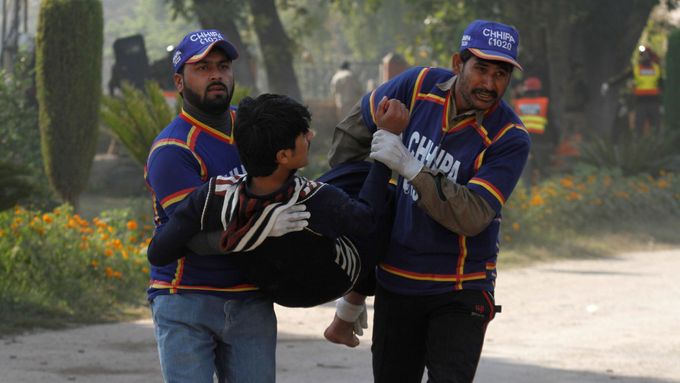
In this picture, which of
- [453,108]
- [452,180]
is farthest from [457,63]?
[452,180]

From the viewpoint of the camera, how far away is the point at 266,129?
427cm

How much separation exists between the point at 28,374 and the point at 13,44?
12873 mm

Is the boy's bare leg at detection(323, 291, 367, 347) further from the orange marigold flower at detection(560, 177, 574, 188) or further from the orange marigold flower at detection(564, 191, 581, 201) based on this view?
the orange marigold flower at detection(560, 177, 574, 188)

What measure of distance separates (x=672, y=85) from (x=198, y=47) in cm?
1742

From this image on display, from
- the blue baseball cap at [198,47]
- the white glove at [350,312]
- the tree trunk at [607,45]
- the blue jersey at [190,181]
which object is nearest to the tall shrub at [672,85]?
the tree trunk at [607,45]

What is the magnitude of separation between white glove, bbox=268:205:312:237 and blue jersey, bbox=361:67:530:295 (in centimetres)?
62

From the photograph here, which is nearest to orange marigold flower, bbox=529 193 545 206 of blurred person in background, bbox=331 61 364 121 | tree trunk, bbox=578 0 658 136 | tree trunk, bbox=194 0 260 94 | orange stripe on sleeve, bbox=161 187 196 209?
tree trunk, bbox=194 0 260 94

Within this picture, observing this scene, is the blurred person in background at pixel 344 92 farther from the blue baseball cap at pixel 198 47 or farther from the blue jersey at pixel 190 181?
the blue jersey at pixel 190 181

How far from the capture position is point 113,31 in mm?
89188

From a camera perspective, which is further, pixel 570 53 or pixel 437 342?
pixel 570 53

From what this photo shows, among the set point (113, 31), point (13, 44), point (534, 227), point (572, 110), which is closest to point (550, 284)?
point (534, 227)

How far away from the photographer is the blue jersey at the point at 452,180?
486cm

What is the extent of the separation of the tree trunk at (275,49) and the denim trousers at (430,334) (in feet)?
67.3

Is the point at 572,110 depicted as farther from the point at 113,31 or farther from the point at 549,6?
the point at 113,31
